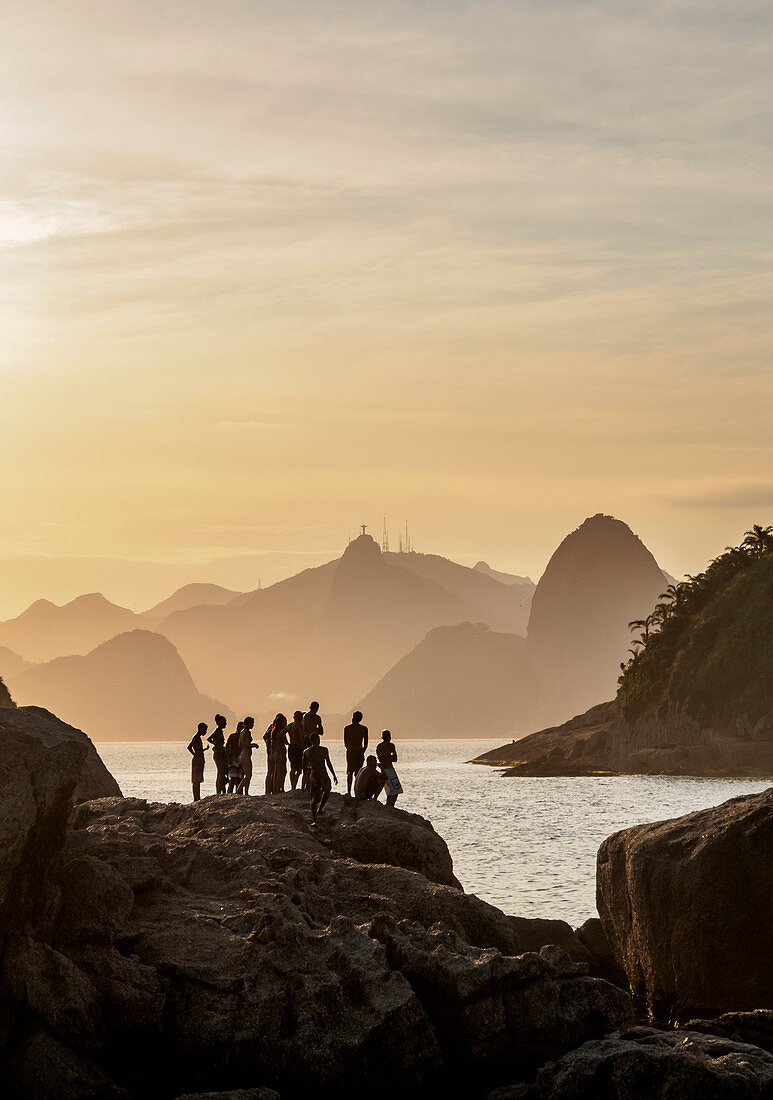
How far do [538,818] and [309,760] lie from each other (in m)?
41.8

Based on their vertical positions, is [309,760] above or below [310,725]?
below

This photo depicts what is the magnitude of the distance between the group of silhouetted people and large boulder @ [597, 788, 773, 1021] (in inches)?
234

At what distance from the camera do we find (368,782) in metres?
22.3

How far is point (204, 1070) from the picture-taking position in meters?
12.2

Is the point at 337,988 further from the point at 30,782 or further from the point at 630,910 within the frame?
the point at 630,910

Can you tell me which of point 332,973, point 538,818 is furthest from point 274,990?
point 538,818

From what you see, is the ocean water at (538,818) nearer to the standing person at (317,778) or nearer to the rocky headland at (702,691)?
the rocky headland at (702,691)

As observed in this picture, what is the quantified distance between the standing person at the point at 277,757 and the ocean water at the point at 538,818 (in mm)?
6310

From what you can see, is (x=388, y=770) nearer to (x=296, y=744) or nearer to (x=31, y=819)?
(x=296, y=744)

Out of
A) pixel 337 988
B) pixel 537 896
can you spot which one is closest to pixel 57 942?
pixel 337 988

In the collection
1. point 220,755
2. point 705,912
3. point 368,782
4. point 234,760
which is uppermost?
point 220,755

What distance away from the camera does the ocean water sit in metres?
30.4

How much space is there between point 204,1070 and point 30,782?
3.81m

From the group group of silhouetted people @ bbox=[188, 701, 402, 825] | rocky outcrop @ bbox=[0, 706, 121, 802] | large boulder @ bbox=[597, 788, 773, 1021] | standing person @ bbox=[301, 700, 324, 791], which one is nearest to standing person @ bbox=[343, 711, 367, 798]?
group of silhouetted people @ bbox=[188, 701, 402, 825]
